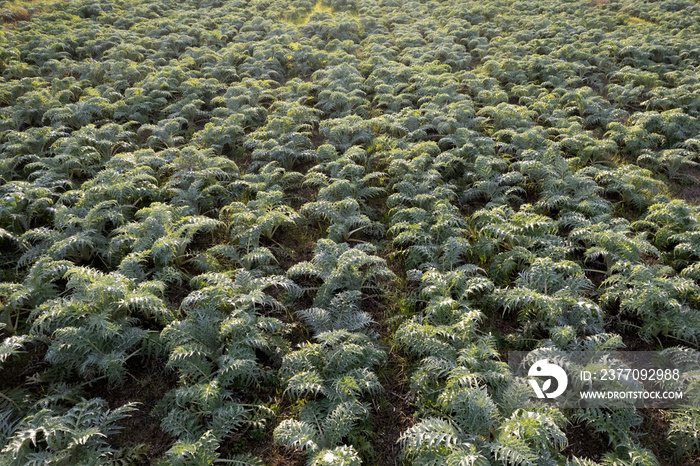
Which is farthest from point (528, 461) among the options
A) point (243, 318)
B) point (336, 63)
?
point (336, 63)

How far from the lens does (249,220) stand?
257 inches

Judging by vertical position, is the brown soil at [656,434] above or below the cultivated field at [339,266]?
below

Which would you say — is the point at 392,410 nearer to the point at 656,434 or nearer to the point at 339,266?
the point at 339,266

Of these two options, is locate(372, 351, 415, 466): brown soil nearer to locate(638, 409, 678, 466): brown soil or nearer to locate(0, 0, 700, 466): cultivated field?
locate(0, 0, 700, 466): cultivated field

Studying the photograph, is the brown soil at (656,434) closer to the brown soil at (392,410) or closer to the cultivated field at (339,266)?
the cultivated field at (339,266)

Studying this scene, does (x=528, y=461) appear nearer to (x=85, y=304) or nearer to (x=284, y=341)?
(x=284, y=341)

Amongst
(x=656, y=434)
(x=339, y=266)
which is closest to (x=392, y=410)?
(x=339, y=266)

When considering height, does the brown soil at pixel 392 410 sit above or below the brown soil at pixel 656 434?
below

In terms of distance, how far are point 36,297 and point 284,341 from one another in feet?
11.0

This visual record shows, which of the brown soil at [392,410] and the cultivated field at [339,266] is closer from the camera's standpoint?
the cultivated field at [339,266]

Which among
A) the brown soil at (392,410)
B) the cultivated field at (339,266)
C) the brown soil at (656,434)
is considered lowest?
the brown soil at (392,410)

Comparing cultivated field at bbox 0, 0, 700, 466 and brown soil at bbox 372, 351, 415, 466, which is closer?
cultivated field at bbox 0, 0, 700, 466

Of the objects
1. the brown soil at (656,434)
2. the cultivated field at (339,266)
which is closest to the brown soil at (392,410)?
the cultivated field at (339,266)

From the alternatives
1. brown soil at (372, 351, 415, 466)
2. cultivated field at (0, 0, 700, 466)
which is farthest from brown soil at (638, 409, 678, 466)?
brown soil at (372, 351, 415, 466)
